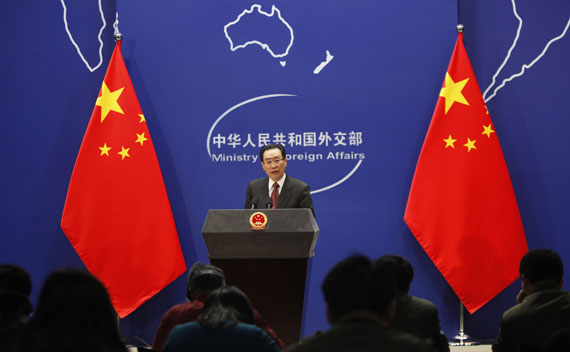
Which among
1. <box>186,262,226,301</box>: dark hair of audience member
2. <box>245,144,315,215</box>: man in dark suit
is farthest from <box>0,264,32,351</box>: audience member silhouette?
<box>245,144,315,215</box>: man in dark suit

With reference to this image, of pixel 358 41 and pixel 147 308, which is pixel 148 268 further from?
pixel 358 41

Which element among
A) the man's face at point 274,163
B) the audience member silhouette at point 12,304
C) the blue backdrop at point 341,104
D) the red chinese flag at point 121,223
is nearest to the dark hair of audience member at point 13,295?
the audience member silhouette at point 12,304

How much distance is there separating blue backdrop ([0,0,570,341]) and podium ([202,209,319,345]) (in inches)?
70.3

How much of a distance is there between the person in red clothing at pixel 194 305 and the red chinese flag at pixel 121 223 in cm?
252

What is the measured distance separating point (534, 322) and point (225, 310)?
4.30ft

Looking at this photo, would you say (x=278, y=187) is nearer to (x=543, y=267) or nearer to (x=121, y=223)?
(x=121, y=223)

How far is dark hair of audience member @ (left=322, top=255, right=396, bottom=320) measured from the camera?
169cm

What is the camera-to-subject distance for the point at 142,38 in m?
5.65

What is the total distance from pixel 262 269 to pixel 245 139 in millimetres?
2025

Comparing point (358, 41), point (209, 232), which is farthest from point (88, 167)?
point (358, 41)

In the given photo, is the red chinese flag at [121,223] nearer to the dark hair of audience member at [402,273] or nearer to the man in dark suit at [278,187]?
the man in dark suit at [278,187]

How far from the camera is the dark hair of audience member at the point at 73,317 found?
1.66 meters

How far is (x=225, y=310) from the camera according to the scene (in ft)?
7.14

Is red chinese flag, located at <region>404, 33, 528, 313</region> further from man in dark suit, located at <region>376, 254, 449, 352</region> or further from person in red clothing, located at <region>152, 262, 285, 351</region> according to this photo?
person in red clothing, located at <region>152, 262, 285, 351</region>
